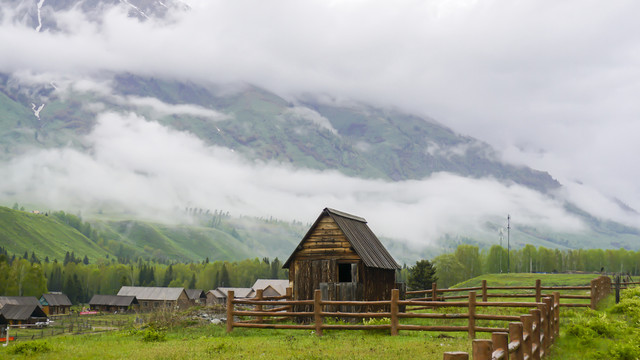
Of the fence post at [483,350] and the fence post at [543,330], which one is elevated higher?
the fence post at [483,350]

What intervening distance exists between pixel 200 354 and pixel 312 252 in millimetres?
14034

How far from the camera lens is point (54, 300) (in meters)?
149

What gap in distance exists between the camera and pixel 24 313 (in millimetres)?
115812

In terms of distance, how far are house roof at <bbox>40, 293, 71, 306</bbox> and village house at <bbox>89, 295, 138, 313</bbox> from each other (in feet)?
28.3

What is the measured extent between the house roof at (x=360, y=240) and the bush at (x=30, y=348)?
14.3 m

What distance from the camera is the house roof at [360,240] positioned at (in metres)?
30.5

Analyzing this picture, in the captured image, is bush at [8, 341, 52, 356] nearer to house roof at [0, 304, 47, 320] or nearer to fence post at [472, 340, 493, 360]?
fence post at [472, 340, 493, 360]

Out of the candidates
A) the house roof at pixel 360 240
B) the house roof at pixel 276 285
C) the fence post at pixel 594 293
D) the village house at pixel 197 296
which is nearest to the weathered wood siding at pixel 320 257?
the house roof at pixel 360 240

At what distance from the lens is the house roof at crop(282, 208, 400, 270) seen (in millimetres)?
30500

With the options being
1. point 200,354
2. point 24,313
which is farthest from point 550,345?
point 24,313

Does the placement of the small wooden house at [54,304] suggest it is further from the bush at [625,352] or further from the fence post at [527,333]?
the fence post at [527,333]

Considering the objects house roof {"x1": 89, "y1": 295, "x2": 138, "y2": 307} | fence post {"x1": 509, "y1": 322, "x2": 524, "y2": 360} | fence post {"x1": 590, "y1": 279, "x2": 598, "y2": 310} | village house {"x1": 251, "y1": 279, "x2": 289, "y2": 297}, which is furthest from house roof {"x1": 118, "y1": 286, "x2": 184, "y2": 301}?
fence post {"x1": 509, "y1": 322, "x2": 524, "y2": 360}

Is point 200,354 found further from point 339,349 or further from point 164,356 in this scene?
point 339,349

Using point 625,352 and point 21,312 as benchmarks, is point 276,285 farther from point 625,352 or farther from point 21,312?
point 625,352
